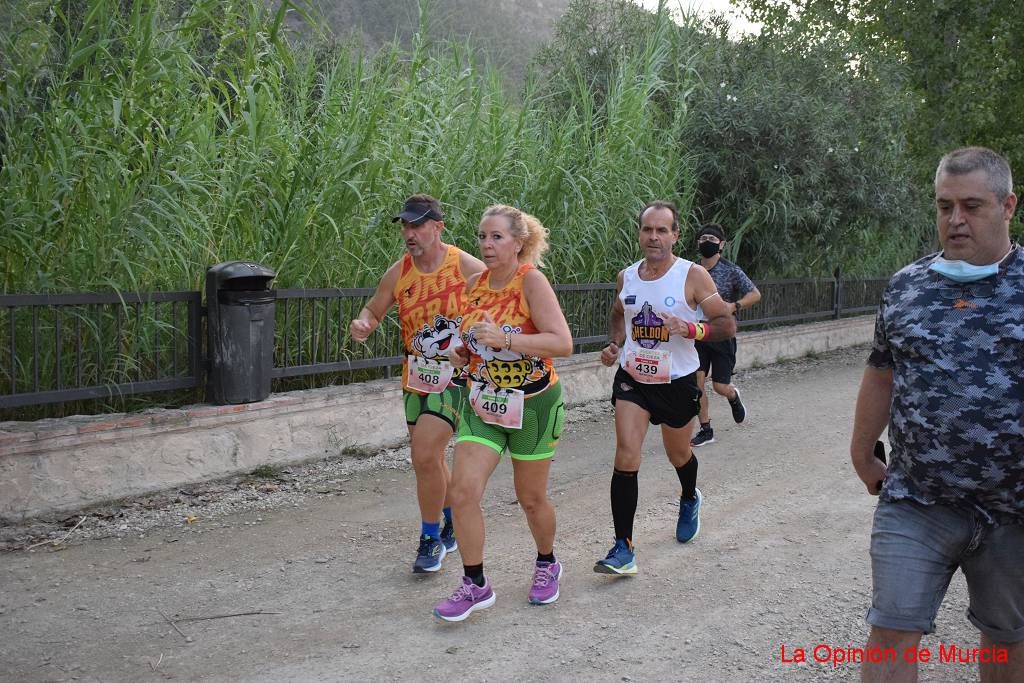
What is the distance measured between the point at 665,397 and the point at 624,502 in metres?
0.65

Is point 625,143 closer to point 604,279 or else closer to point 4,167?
point 604,279

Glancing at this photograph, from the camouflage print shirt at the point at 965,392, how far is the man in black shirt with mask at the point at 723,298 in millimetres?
5408

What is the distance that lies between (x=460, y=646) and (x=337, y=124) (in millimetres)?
4945

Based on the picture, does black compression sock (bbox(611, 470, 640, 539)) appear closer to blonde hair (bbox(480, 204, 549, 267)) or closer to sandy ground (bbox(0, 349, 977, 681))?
sandy ground (bbox(0, 349, 977, 681))

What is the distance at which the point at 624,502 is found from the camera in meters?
5.16

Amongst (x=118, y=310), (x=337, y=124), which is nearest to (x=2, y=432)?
(x=118, y=310)

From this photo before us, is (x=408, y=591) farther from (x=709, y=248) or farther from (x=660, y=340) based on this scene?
(x=709, y=248)

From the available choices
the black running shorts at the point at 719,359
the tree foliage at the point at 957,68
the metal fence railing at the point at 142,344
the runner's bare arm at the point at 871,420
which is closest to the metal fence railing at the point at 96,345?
the metal fence railing at the point at 142,344

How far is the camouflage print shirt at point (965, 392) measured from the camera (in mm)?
2725

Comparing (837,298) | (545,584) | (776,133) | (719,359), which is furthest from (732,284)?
(837,298)

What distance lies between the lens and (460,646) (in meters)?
4.21

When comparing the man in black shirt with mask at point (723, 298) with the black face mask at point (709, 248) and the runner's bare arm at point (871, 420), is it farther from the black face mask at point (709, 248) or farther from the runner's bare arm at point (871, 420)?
the runner's bare arm at point (871, 420)

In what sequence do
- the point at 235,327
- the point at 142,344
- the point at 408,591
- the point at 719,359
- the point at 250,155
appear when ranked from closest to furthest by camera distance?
the point at 408,591
the point at 142,344
the point at 235,327
the point at 250,155
the point at 719,359

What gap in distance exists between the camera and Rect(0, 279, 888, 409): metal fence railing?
601 centimetres
